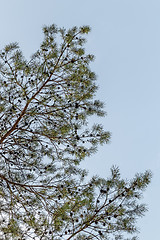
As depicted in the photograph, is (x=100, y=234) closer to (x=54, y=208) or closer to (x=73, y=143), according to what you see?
(x=54, y=208)

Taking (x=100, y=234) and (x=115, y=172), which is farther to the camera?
(x=115, y=172)

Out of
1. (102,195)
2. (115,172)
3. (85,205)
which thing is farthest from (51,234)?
(115,172)

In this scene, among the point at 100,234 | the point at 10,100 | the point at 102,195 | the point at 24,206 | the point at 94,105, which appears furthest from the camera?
the point at 94,105

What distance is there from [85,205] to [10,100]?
213 cm

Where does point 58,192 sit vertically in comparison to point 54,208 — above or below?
above

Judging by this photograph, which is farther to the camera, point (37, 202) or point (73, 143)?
point (73, 143)

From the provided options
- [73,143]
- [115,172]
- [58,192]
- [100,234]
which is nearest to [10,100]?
[73,143]

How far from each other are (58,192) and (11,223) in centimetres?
83

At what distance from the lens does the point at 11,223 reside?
148 inches

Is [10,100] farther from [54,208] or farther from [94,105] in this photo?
[54,208]

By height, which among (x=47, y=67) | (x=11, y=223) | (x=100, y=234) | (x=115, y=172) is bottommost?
(x=11, y=223)

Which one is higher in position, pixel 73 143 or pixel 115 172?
pixel 73 143

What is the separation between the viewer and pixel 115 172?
385 cm

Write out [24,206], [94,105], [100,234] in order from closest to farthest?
[100,234], [24,206], [94,105]
